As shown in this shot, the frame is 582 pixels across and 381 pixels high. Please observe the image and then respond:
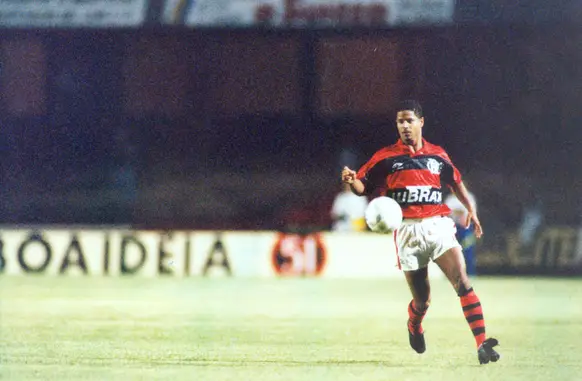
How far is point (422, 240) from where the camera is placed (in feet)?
23.4

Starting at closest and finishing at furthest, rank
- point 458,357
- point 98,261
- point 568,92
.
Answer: point 458,357 → point 98,261 → point 568,92

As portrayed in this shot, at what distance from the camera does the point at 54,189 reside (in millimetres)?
22750

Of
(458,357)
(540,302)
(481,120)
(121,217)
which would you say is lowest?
(458,357)

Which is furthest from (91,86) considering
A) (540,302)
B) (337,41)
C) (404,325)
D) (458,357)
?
(458,357)

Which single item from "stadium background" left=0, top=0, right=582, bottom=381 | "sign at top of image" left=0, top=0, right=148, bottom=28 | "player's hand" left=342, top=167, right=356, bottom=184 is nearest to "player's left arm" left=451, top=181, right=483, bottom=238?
"player's hand" left=342, top=167, right=356, bottom=184

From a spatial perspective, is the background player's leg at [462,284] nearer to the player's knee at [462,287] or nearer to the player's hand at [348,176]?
the player's knee at [462,287]

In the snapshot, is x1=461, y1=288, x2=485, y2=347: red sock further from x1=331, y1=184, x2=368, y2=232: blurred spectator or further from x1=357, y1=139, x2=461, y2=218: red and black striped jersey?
x1=331, y1=184, x2=368, y2=232: blurred spectator

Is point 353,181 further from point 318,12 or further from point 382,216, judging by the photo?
point 318,12

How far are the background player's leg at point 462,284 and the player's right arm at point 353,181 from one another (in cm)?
77

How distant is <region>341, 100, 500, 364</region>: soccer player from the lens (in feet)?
22.2

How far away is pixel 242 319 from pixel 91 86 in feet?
38.3

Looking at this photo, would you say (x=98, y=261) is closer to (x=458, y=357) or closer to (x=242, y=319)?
(x=242, y=319)

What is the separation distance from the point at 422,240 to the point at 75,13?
14681 millimetres

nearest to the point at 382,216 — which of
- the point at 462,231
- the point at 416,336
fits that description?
the point at 416,336
